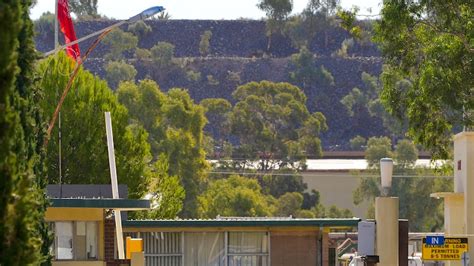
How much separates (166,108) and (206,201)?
5.90 metres

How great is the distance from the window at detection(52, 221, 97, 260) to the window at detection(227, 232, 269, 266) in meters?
6.10

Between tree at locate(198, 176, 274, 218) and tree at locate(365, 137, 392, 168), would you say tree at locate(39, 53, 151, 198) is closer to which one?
tree at locate(198, 176, 274, 218)

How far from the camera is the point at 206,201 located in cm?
9506

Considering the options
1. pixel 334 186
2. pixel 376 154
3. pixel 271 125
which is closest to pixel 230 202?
pixel 271 125

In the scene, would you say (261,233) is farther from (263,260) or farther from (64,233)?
(64,233)

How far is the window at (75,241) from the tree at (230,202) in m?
52.3

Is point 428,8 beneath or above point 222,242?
above

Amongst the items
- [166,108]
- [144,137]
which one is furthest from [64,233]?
[166,108]

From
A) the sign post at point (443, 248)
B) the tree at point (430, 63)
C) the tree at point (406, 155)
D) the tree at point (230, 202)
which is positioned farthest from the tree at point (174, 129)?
the sign post at point (443, 248)

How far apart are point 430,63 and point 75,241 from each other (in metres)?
12.6

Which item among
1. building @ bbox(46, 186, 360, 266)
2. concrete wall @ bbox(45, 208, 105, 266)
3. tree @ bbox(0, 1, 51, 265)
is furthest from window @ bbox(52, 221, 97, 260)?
tree @ bbox(0, 1, 51, 265)

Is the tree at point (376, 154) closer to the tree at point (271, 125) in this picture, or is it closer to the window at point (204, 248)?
the tree at point (271, 125)

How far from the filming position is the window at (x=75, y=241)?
37.8m

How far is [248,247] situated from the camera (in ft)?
143
